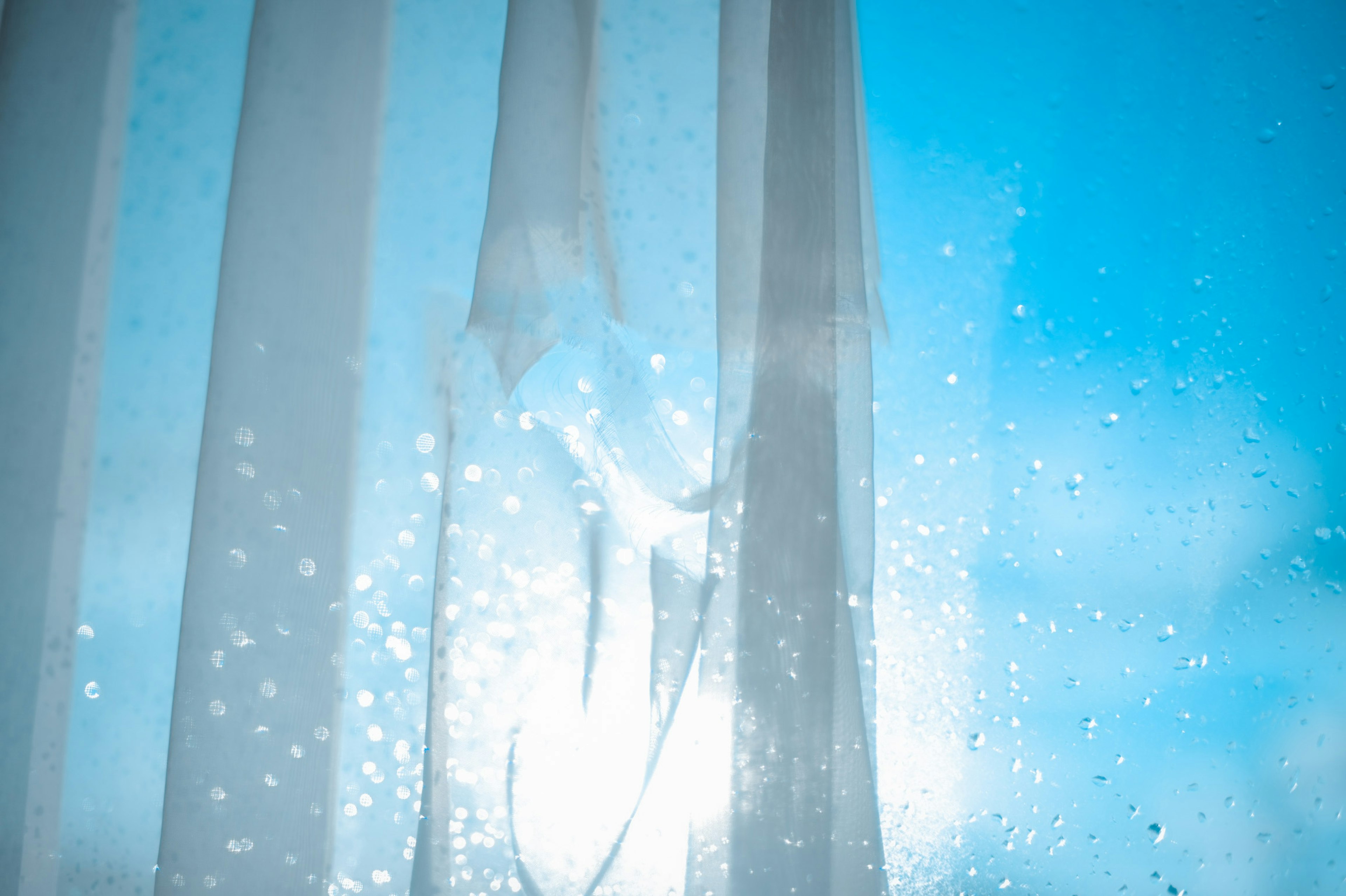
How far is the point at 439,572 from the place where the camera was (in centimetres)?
49

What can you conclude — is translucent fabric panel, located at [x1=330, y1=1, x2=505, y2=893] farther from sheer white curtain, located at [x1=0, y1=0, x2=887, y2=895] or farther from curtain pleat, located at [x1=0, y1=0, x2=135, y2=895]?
curtain pleat, located at [x1=0, y1=0, x2=135, y2=895]

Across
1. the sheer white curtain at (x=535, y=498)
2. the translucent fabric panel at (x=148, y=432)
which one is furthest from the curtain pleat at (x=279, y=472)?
the translucent fabric panel at (x=148, y=432)

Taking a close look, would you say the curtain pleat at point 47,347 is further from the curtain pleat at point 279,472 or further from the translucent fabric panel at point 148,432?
the curtain pleat at point 279,472

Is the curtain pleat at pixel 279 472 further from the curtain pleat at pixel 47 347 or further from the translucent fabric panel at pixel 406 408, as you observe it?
the curtain pleat at pixel 47 347

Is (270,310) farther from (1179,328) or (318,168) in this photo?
(1179,328)

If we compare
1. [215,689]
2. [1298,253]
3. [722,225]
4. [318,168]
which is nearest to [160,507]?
[215,689]

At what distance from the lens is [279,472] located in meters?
0.48

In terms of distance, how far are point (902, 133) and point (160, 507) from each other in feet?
2.55

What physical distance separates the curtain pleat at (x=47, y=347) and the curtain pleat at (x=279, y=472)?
0.56 feet

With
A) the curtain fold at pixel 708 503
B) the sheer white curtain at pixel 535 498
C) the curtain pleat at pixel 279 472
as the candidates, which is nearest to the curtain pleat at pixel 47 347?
the sheer white curtain at pixel 535 498

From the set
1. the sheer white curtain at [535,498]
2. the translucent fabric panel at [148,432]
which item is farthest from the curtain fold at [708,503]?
the translucent fabric panel at [148,432]

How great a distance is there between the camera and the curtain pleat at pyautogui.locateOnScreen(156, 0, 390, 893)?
0.45 m

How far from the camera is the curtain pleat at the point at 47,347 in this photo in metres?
0.53

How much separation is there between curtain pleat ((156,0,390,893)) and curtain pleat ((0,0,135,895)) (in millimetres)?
170
